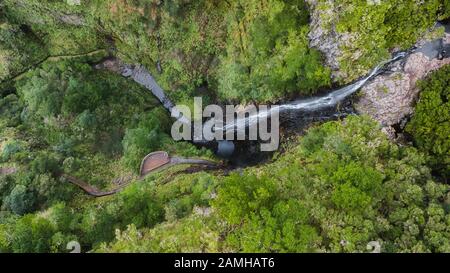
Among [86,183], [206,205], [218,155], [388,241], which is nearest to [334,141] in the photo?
[388,241]

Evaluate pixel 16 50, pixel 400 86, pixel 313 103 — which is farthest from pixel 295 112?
pixel 16 50

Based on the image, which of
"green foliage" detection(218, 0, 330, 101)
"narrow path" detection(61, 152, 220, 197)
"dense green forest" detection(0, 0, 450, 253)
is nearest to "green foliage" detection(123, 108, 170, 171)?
"dense green forest" detection(0, 0, 450, 253)

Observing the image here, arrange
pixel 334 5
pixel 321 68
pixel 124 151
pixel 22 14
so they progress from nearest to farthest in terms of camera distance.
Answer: pixel 334 5 < pixel 321 68 < pixel 124 151 < pixel 22 14

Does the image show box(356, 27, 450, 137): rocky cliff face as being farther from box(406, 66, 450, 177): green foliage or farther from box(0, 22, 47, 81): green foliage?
box(0, 22, 47, 81): green foliage

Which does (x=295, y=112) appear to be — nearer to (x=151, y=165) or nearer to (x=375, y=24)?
(x=375, y=24)
